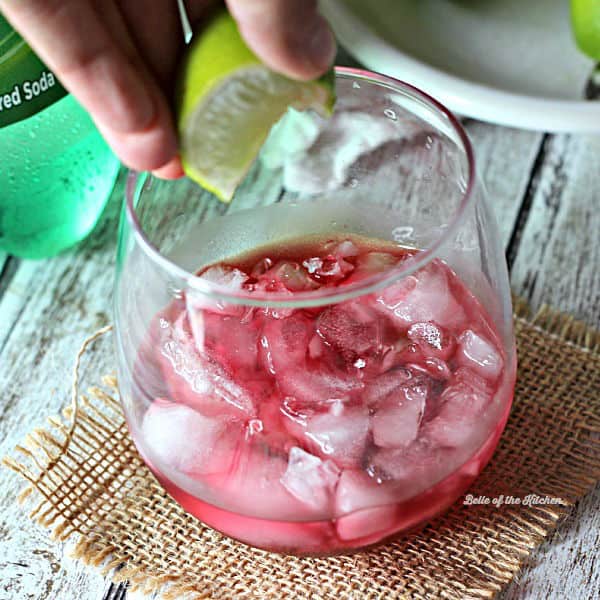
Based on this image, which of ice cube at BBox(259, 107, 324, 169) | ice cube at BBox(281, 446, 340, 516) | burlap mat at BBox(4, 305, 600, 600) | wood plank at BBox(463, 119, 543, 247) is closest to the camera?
ice cube at BBox(281, 446, 340, 516)

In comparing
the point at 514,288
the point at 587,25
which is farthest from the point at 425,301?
the point at 587,25

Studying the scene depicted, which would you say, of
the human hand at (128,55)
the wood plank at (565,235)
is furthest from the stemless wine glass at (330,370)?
the wood plank at (565,235)

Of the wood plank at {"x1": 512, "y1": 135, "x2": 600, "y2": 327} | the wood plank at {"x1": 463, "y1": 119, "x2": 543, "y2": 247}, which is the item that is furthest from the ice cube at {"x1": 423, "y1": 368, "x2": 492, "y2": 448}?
the wood plank at {"x1": 463, "y1": 119, "x2": 543, "y2": 247}

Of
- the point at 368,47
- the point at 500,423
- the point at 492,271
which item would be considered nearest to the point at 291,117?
the point at 368,47

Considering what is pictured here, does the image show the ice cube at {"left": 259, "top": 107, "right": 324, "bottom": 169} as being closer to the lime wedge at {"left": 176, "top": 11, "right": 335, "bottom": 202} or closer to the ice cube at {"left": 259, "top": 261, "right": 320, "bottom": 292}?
the ice cube at {"left": 259, "top": 261, "right": 320, "bottom": 292}

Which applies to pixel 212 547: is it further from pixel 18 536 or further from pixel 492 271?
pixel 492 271

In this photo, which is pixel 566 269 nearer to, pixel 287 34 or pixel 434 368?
pixel 434 368
